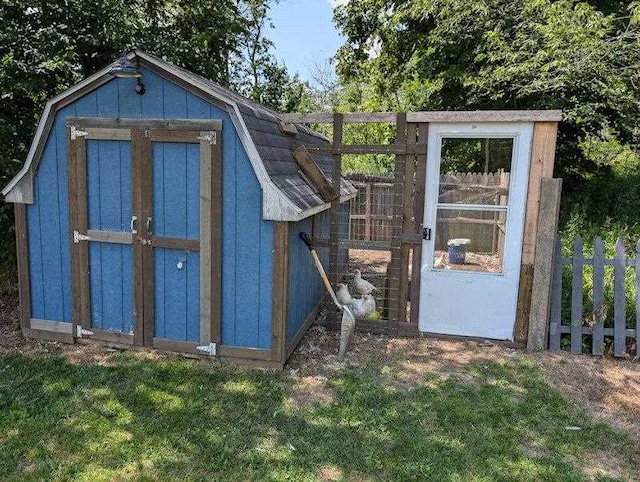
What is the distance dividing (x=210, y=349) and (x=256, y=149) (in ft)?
5.83

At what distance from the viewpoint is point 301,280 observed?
474 centimetres

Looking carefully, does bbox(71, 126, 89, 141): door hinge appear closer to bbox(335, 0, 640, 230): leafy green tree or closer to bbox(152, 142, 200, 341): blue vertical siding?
bbox(152, 142, 200, 341): blue vertical siding

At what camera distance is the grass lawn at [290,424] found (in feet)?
9.16

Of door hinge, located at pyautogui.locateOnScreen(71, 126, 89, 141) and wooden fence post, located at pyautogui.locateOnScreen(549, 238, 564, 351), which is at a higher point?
door hinge, located at pyautogui.locateOnScreen(71, 126, 89, 141)

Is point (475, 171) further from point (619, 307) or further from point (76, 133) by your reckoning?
point (76, 133)

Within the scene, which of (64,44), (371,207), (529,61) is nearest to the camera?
(64,44)

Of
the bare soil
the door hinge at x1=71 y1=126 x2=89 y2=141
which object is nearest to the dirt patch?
the bare soil

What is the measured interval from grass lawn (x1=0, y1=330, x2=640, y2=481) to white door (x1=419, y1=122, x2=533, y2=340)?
2.49 ft

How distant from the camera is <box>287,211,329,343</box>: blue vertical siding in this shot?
14.2 feet

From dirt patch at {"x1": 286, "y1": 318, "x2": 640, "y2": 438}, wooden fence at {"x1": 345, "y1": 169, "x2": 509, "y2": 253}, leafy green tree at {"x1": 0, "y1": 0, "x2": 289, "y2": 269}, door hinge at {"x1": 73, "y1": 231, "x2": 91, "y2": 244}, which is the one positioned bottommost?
dirt patch at {"x1": 286, "y1": 318, "x2": 640, "y2": 438}

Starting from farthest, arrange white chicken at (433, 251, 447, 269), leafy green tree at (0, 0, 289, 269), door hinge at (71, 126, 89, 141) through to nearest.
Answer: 1. leafy green tree at (0, 0, 289, 269)
2. white chicken at (433, 251, 447, 269)
3. door hinge at (71, 126, 89, 141)

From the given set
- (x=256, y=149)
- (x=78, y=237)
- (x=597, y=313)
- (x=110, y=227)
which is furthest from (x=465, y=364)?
(x=78, y=237)

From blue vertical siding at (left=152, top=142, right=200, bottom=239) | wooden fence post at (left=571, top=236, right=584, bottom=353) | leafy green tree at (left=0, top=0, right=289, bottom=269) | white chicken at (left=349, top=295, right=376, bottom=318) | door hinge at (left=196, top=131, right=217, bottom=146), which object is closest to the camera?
door hinge at (left=196, top=131, right=217, bottom=146)

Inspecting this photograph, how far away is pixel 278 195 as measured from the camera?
151 inches
